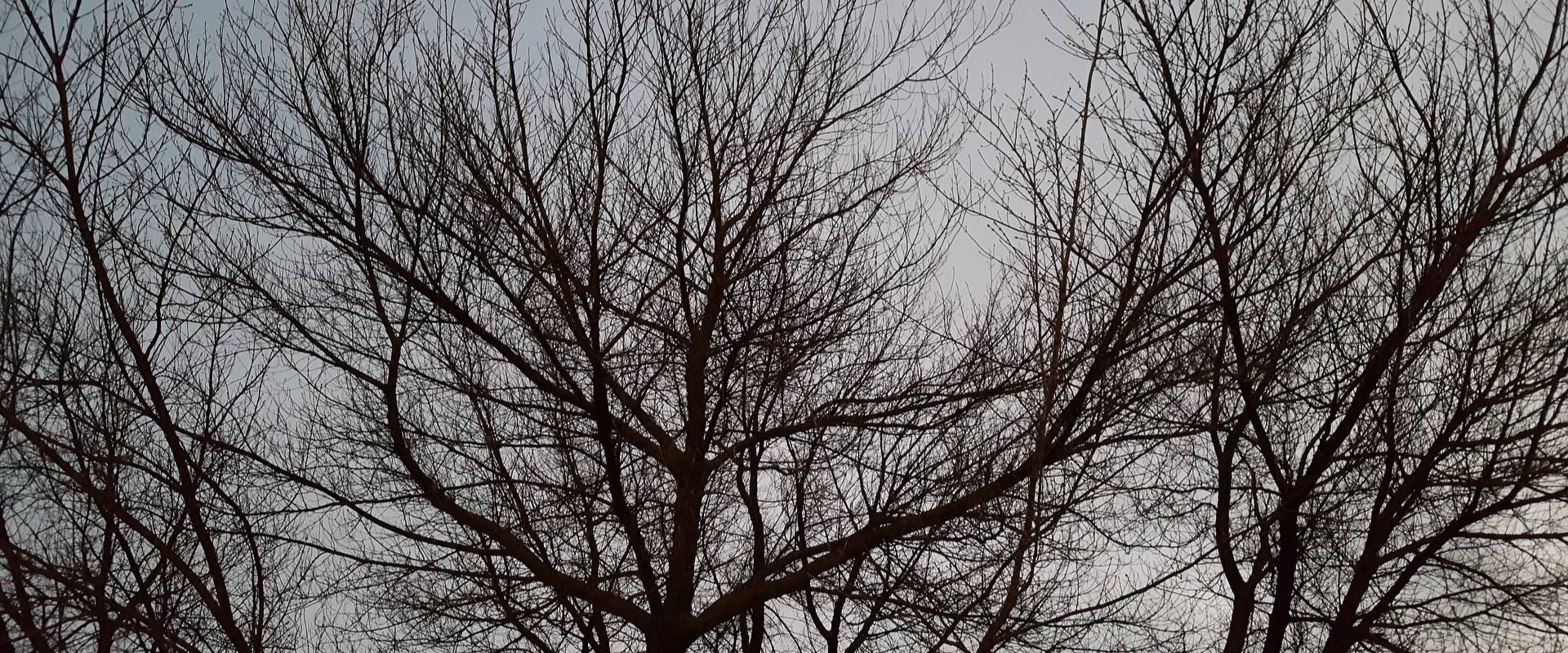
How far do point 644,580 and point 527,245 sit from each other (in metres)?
2.01

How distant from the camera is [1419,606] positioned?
6.28 m

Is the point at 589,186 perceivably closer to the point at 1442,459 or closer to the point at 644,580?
the point at 644,580

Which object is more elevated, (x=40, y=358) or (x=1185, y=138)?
(x=1185, y=138)

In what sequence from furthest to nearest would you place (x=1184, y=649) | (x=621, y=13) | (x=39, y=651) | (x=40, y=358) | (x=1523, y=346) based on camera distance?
(x=1184, y=649), (x=621, y=13), (x=1523, y=346), (x=40, y=358), (x=39, y=651)

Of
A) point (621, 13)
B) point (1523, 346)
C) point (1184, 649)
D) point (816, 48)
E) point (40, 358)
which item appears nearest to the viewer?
point (40, 358)

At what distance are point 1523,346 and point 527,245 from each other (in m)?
4.88

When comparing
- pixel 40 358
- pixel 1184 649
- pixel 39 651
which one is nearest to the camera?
pixel 39 651

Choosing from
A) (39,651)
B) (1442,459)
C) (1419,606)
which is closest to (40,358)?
(39,651)

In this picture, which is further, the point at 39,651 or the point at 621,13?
the point at 621,13

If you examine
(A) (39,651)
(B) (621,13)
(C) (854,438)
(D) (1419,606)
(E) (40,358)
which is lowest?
(A) (39,651)

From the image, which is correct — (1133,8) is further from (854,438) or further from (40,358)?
(40,358)

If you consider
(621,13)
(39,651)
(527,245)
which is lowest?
(39,651)

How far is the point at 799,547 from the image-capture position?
21.1ft

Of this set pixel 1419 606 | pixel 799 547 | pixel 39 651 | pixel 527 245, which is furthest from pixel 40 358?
pixel 1419 606
